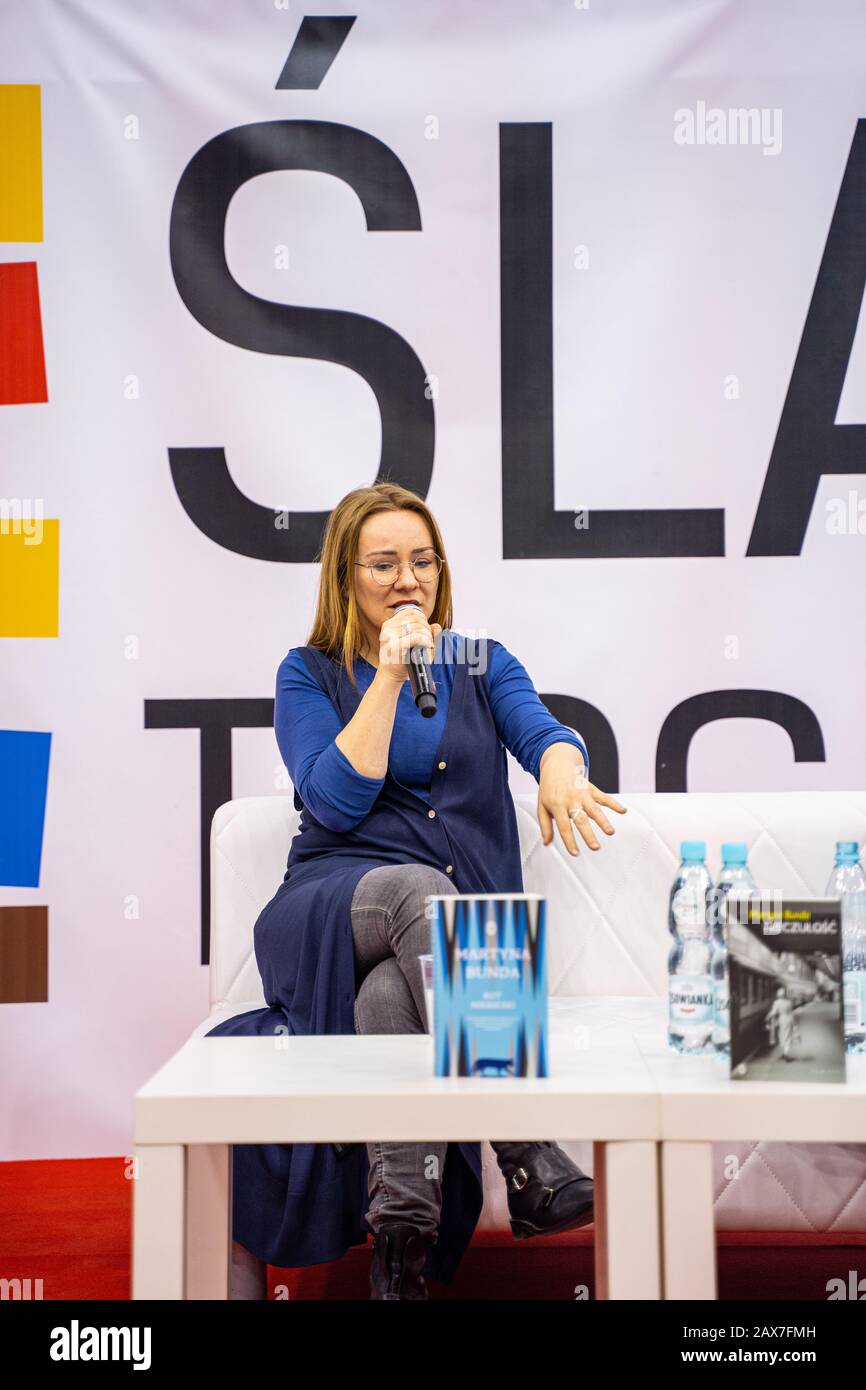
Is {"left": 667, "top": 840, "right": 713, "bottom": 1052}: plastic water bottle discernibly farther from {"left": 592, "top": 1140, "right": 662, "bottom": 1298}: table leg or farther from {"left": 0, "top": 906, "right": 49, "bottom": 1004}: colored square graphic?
{"left": 0, "top": 906, "right": 49, "bottom": 1004}: colored square graphic

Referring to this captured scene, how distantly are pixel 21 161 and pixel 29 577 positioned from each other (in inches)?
37.0

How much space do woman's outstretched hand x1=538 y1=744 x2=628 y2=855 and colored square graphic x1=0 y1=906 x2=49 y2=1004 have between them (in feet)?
4.67

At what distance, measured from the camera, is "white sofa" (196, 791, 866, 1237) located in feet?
6.88

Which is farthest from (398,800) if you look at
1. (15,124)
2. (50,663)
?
(15,124)

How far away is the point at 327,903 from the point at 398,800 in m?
Answer: 0.31

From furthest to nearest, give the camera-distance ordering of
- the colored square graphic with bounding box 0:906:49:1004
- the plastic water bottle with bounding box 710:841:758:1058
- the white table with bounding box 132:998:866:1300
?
the colored square graphic with bounding box 0:906:49:1004
the plastic water bottle with bounding box 710:841:758:1058
the white table with bounding box 132:998:866:1300

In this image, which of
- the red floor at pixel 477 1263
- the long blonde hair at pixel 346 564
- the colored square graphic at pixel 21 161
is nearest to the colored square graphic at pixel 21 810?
the red floor at pixel 477 1263

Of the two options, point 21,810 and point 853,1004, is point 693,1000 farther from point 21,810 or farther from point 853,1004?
point 21,810

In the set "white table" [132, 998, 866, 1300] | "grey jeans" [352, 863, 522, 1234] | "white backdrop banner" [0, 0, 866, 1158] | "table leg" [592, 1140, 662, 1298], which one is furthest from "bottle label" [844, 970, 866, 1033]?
"white backdrop banner" [0, 0, 866, 1158]

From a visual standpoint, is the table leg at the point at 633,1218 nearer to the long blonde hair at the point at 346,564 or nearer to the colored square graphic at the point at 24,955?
the long blonde hair at the point at 346,564

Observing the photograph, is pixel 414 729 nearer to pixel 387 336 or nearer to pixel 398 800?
pixel 398 800

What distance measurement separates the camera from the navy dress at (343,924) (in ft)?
5.16

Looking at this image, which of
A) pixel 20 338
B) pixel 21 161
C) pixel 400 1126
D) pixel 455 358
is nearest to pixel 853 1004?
pixel 400 1126

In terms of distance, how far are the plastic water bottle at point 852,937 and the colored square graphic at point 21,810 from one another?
1.80 metres
